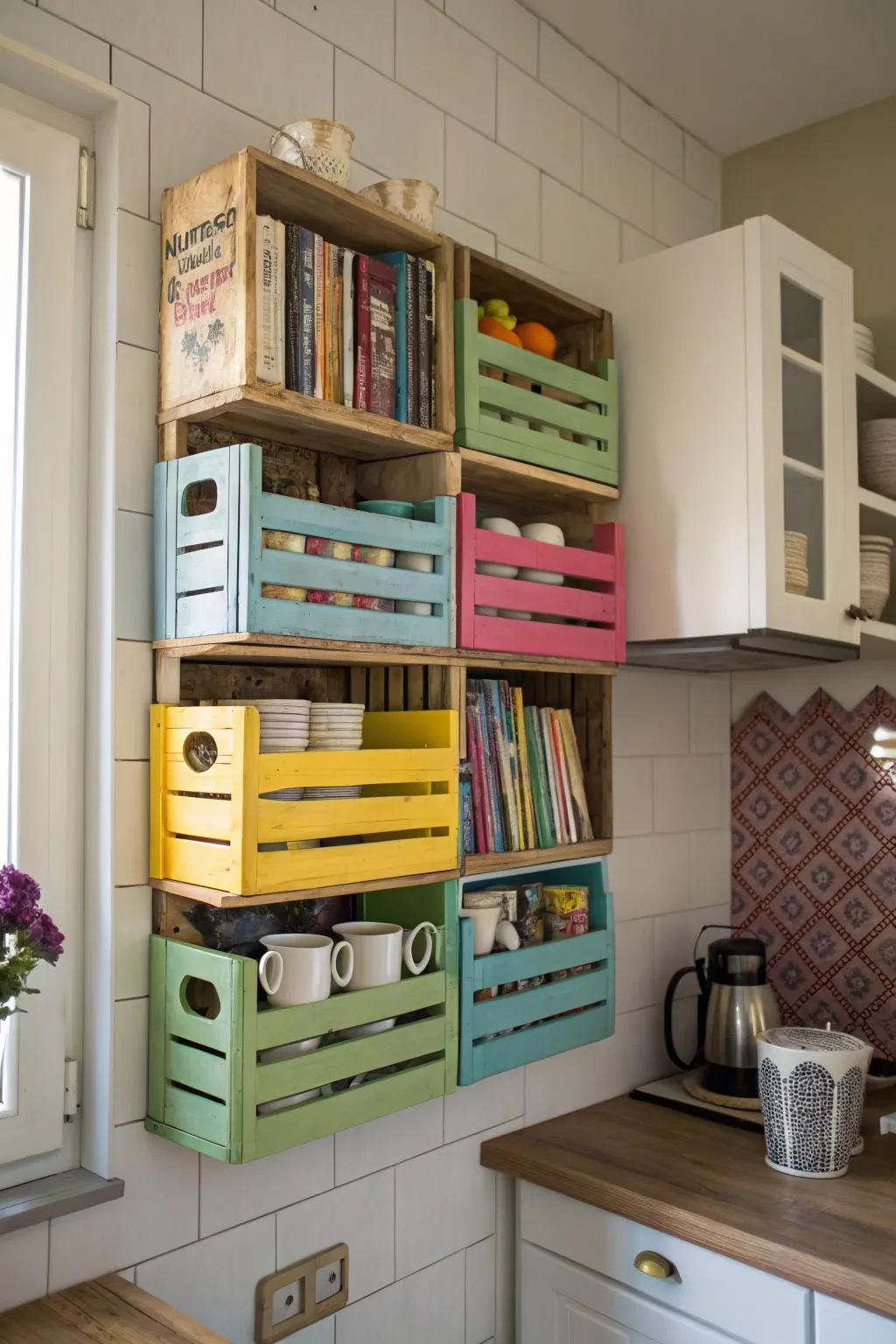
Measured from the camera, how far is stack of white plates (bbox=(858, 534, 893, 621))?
2164mm

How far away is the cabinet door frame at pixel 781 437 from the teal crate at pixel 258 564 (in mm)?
611

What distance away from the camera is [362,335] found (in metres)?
1.58

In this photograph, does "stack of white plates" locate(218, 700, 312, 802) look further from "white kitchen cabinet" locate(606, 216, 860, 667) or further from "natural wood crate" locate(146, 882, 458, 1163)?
"white kitchen cabinet" locate(606, 216, 860, 667)

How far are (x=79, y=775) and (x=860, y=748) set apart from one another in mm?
1628

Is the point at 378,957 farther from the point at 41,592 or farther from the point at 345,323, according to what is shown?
the point at 345,323

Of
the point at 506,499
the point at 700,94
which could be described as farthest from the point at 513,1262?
the point at 700,94

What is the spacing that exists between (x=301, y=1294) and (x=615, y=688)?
1.22 m

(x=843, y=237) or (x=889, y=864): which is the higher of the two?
(x=843, y=237)

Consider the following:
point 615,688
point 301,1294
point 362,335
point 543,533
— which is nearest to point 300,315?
point 362,335

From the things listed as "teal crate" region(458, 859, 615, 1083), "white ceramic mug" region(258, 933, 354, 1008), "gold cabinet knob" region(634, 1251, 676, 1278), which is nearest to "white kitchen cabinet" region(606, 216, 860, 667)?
"teal crate" region(458, 859, 615, 1083)

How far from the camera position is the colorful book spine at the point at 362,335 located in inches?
61.7

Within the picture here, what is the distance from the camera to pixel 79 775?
150 centimetres

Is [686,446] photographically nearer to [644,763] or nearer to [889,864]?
[644,763]

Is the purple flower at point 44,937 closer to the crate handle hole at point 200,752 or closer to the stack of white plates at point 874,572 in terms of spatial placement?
the crate handle hole at point 200,752
